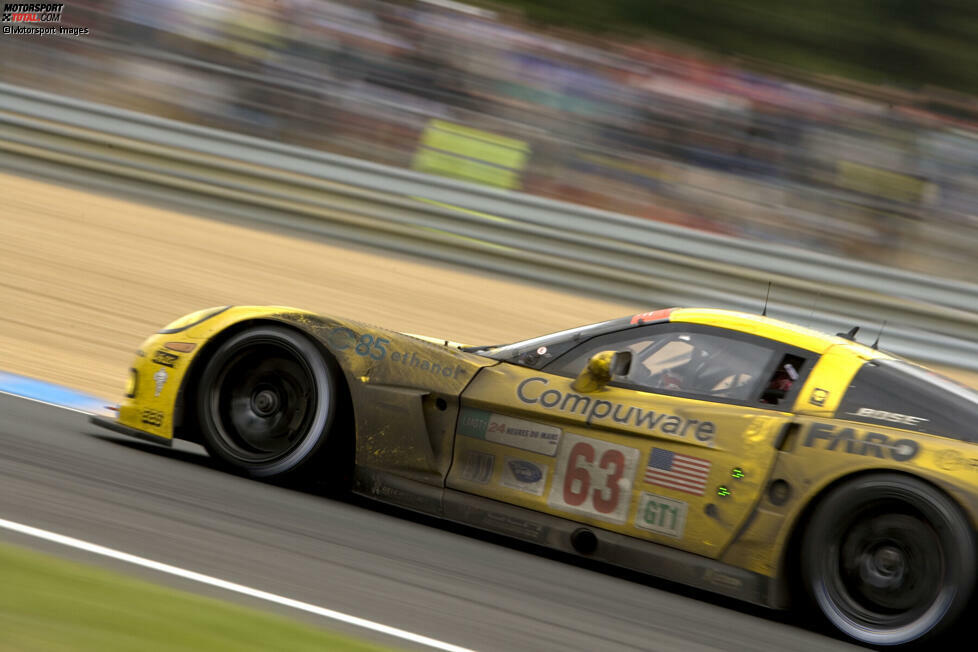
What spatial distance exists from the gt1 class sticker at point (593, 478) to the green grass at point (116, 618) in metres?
1.81

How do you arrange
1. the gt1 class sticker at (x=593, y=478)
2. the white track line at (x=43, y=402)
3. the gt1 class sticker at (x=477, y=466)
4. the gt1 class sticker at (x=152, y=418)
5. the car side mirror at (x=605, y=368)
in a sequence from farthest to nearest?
the white track line at (x=43, y=402) → the gt1 class sticker at (x=152, y=418) → the gt1 class sticker at (x=477, y=466) → the car side mirror at (x=605, y=368) → the gt1 class sticker at (x=593, y=478)

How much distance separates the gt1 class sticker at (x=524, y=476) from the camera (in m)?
5.45

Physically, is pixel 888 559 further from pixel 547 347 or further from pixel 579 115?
pixel 579 115

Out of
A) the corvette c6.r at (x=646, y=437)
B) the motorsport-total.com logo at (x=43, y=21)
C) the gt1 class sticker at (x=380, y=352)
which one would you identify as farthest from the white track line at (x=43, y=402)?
the motorsport-total.com logo at (x=43, y=21)

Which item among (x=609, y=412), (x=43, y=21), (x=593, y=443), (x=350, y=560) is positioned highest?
(x=43, y=21)

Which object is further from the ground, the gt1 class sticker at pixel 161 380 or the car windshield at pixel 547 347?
the car windshield at pixel 547 347

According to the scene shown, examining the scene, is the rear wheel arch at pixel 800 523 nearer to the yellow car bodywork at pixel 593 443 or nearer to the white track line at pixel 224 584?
the yellow car bodywork at pixel 593 443

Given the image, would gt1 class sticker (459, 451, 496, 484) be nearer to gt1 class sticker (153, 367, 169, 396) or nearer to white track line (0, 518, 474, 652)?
gt1 class sticker (153, 367, 169, 396)

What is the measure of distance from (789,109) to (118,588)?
9.95 metres

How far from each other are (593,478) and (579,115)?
7.70m

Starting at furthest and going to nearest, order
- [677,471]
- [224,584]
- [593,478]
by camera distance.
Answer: [593,478] < [677,471] < [224,584]

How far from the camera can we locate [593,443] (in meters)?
5.38

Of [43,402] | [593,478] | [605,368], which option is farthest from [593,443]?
[43,402]

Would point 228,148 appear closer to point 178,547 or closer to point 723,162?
point 723,162
